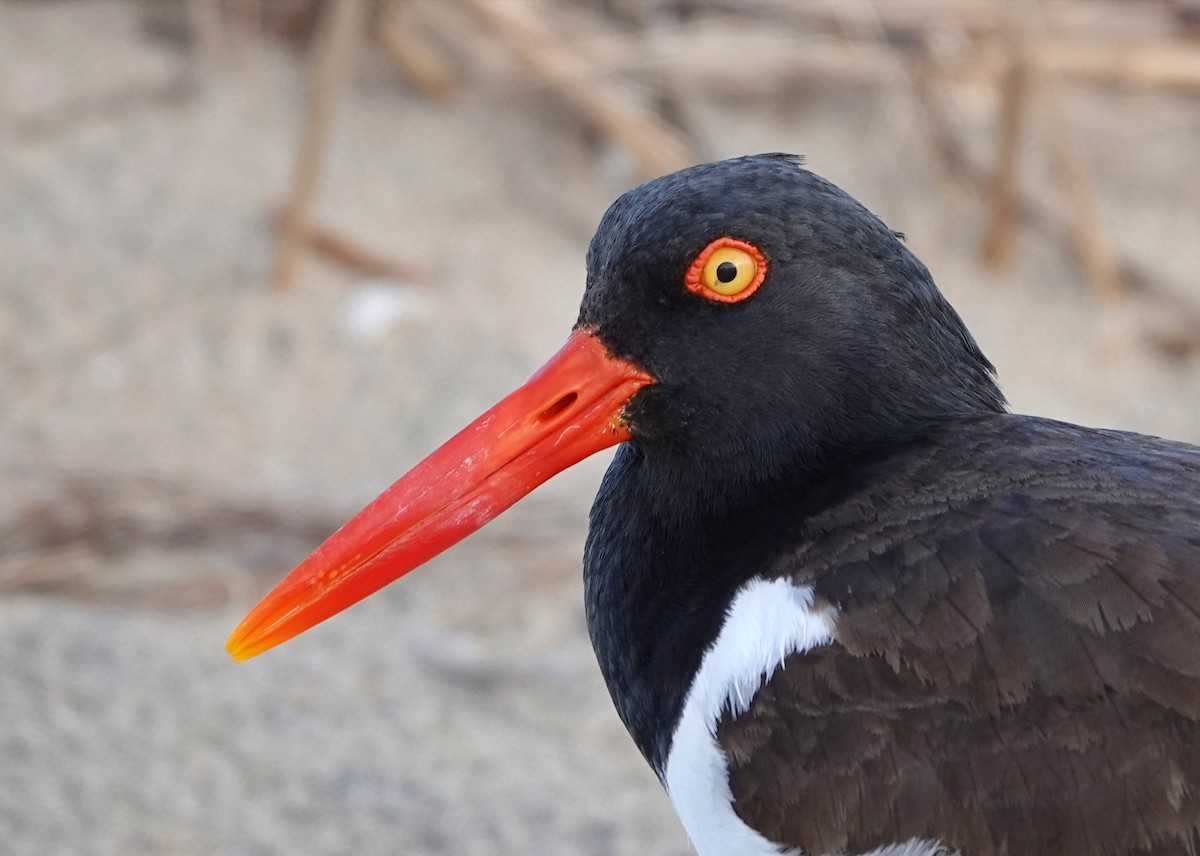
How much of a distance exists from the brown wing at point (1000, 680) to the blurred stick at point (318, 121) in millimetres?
4375

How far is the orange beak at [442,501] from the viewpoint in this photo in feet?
9.48

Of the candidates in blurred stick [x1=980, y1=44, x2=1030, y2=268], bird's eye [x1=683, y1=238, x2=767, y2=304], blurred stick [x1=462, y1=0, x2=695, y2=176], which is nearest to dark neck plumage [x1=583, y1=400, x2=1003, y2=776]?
bird's eye [x1=683, y1=238, x2=767, y2=304]

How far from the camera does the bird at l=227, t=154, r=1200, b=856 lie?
2336mm

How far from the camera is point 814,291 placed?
2.73 m

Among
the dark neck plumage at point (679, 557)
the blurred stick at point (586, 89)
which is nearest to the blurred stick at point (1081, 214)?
the blurred stick at point (586, 89)

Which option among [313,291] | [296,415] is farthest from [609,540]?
[313,291]

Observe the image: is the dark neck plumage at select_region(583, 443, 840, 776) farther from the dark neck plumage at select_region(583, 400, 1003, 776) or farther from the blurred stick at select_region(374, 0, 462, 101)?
the blurred stick at select_region(374, 0, 462, 101)

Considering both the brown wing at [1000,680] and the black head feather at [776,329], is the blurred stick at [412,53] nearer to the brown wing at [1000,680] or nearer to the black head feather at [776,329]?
the black head feather at [776,329]

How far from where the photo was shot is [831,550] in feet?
8.50

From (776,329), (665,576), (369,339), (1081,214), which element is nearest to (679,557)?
(665,576)

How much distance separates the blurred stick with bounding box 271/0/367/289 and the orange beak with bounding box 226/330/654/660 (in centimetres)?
383

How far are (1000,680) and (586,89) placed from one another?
17.6 feet

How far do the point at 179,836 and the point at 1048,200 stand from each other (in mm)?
6162

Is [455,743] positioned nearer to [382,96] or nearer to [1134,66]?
[382,96]
